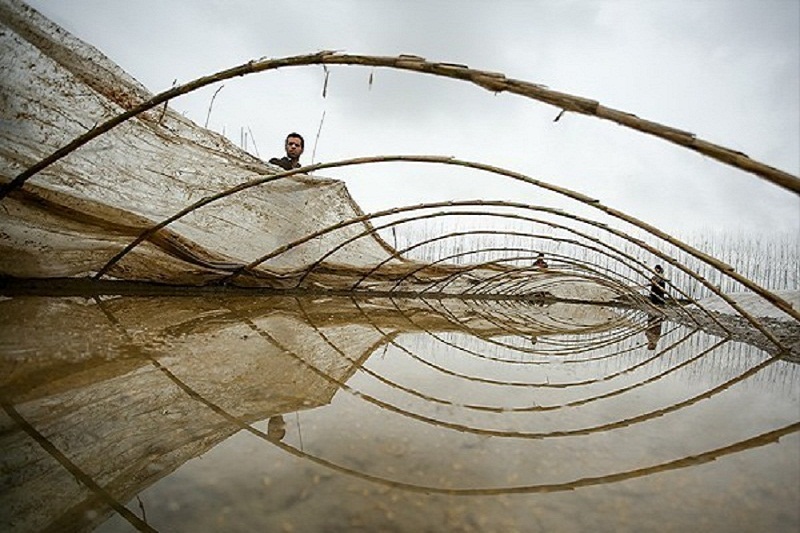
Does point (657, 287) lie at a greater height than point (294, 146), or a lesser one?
lesser

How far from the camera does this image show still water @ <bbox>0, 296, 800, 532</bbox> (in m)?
0.56

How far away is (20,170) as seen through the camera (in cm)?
179


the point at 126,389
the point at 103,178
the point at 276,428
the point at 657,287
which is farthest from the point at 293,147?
the point at 276,428

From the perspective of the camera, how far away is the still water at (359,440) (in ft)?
1.82

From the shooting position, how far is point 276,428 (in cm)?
84

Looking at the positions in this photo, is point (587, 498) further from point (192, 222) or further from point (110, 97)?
point (192, 222)

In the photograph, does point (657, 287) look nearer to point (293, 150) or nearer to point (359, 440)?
point (359, 440)

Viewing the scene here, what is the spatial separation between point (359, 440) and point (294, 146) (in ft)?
16.7

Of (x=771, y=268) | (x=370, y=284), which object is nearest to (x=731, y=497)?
(x=370, y=284)

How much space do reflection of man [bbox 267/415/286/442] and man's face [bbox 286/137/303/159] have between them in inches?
193

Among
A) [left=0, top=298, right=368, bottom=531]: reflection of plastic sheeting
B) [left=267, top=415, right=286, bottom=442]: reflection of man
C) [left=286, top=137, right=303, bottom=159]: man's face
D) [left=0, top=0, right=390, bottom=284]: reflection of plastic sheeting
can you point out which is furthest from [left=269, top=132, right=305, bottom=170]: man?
[left=267, top=415, right=286, bottom=442]: reflection of man

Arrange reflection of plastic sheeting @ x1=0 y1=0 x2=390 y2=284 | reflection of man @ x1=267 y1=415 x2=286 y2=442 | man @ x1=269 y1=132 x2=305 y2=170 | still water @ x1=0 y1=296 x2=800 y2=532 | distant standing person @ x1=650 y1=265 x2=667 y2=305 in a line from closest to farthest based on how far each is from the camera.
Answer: still water @ x1=0 y1=296 x2=800 y2=532 < reflection of man @ x1=267 y1=415 x2=286 y2=442 < reflection of plastic sheeting @ x1=0 y1=0 x2=390 y2=284 < distant standing person @ x1=650 y1=265 x2=667 y2=305 < man @ x1=269 y1=132 x2=305 y2=170

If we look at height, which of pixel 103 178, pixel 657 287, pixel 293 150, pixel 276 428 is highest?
pixel 293 150

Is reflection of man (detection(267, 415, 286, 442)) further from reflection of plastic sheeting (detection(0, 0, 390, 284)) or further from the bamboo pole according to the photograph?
reflection of plastic sheeting (detection(0, 0, 390, 284))
